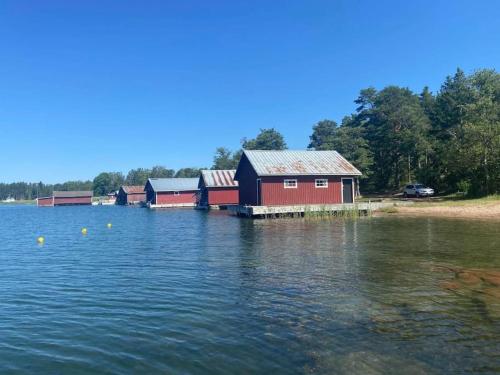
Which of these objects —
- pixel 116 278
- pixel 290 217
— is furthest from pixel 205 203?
pixel 116 278

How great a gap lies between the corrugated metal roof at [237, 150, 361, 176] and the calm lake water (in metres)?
20.7

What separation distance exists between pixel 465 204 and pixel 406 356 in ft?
118

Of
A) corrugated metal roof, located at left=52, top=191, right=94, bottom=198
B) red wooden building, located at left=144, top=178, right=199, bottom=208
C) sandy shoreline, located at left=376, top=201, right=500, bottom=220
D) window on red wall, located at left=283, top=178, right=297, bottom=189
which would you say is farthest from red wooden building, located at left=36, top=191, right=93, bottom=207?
sandy shoreline, located at left=376, top=201, right=500, bottom=220

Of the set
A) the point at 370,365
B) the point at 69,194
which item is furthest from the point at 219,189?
the point at 69,194

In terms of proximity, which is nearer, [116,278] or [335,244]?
[116,278]

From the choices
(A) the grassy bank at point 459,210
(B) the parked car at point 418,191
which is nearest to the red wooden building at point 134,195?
(B) the parked car at point 418,191

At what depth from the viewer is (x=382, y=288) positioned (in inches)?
450

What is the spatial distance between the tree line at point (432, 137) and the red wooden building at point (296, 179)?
486 cm

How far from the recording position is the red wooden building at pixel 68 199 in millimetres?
120312

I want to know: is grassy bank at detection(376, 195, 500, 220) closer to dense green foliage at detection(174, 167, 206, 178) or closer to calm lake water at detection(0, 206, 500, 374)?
calm lake water at detection(0, 206, 500, 374)

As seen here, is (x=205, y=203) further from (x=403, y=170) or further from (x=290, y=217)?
(x=403, y=170)

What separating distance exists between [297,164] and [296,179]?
1.84 m

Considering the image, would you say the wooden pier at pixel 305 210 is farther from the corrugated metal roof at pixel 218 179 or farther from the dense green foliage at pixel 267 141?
the dense green foliage at pixel 267 141

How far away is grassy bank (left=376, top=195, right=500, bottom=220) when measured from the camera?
33469 mm
